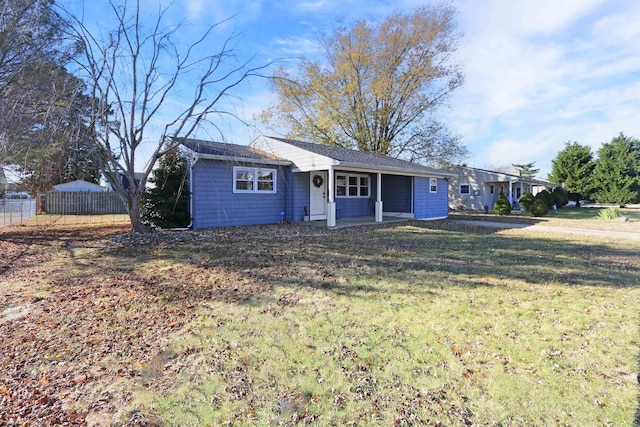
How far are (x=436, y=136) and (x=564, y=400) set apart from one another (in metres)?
25.1

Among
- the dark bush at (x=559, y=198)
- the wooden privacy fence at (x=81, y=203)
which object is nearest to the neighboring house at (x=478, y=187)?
the dark bush at (x=559, y=198)

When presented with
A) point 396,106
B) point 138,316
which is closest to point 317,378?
point 138,316

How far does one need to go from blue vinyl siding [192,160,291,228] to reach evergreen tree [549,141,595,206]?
32.9 m

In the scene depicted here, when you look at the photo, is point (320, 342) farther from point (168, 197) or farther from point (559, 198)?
point (559, 198)

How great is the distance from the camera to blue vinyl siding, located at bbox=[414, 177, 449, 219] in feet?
55.9

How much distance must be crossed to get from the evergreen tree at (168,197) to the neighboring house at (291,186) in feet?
1.03

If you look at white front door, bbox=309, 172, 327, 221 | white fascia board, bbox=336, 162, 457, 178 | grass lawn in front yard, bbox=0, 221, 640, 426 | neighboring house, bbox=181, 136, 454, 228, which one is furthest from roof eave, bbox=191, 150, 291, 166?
grass lawn in front yard, bbox=0, 221, 640, 426

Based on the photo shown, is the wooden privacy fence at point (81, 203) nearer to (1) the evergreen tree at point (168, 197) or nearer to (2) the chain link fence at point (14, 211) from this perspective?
(2) the chain link fence at point (14, 211)

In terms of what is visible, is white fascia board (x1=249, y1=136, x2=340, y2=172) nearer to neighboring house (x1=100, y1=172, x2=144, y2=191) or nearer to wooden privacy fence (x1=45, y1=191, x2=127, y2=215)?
neighboring house (x1=100, y1=172, x2=144, y2=191)

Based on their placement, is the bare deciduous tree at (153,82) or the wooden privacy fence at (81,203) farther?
the wooden privacy fence at (81,203)

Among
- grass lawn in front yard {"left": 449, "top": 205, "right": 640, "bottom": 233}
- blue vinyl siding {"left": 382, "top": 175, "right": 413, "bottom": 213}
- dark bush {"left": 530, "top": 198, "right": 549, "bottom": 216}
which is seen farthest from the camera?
dark bush {"left": 530, "top": 198, "right": 549, "bottom": 216}

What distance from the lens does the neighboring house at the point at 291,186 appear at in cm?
1180

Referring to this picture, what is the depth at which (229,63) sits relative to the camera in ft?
32.3

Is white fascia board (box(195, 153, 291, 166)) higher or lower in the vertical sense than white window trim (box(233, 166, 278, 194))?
higher
